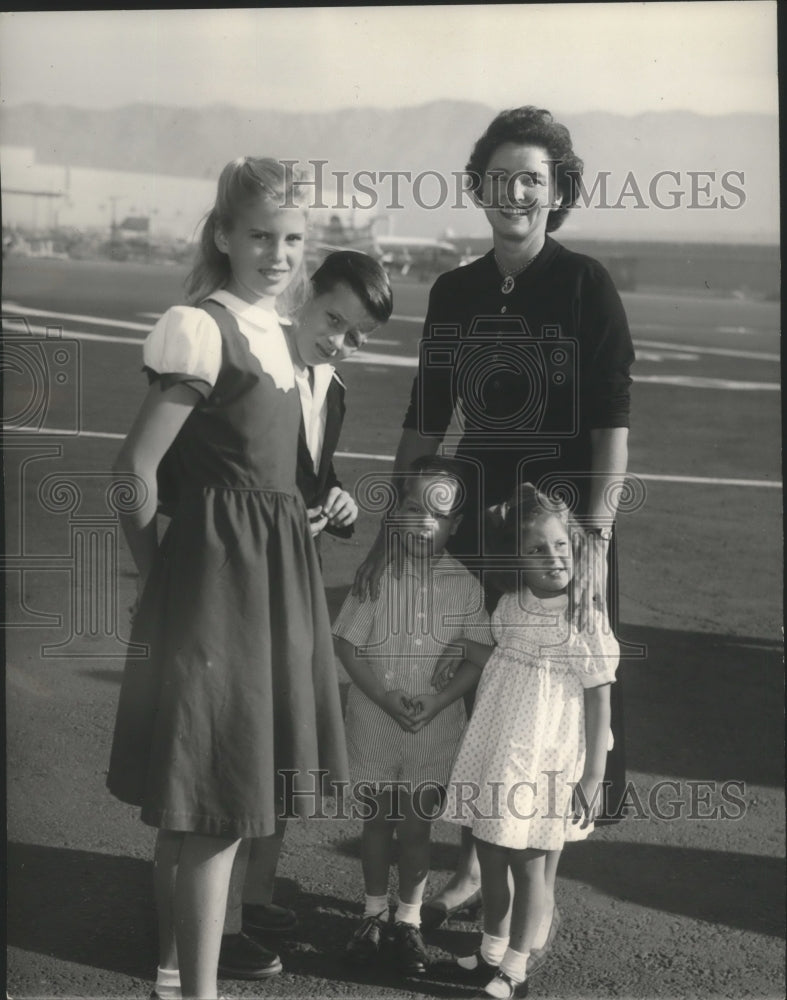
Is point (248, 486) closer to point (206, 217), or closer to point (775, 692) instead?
point (206, 217)

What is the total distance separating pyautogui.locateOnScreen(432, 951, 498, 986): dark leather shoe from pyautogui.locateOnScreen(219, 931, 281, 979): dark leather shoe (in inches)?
14.1

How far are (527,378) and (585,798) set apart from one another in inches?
35.5

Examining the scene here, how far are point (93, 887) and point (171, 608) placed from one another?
0.95m

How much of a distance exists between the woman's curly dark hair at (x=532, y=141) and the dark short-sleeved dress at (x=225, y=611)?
64 cm

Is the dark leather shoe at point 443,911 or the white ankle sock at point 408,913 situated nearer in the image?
the white ankle sock at point 408,913

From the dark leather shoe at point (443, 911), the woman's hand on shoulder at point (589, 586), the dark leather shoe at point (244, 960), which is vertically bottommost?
the dark leather shoe at point (244, 960)

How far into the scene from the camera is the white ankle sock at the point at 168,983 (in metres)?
2.79

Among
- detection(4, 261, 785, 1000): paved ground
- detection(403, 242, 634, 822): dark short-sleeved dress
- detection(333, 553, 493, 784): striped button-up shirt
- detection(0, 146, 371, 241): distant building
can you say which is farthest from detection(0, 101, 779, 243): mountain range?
detection(333, 553, 493, 784): striped button-up shirt

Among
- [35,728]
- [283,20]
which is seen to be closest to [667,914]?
[35,728]

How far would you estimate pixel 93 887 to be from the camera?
3.21 metres

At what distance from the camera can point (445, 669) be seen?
2.97m

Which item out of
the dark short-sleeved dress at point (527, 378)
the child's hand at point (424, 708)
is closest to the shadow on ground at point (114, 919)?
the child's hand at point (424, 708)

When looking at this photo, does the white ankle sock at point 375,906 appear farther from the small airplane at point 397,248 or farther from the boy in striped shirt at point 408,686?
the small airplane at point 397,248

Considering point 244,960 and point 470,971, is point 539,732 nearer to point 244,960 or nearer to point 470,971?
point 470,971
